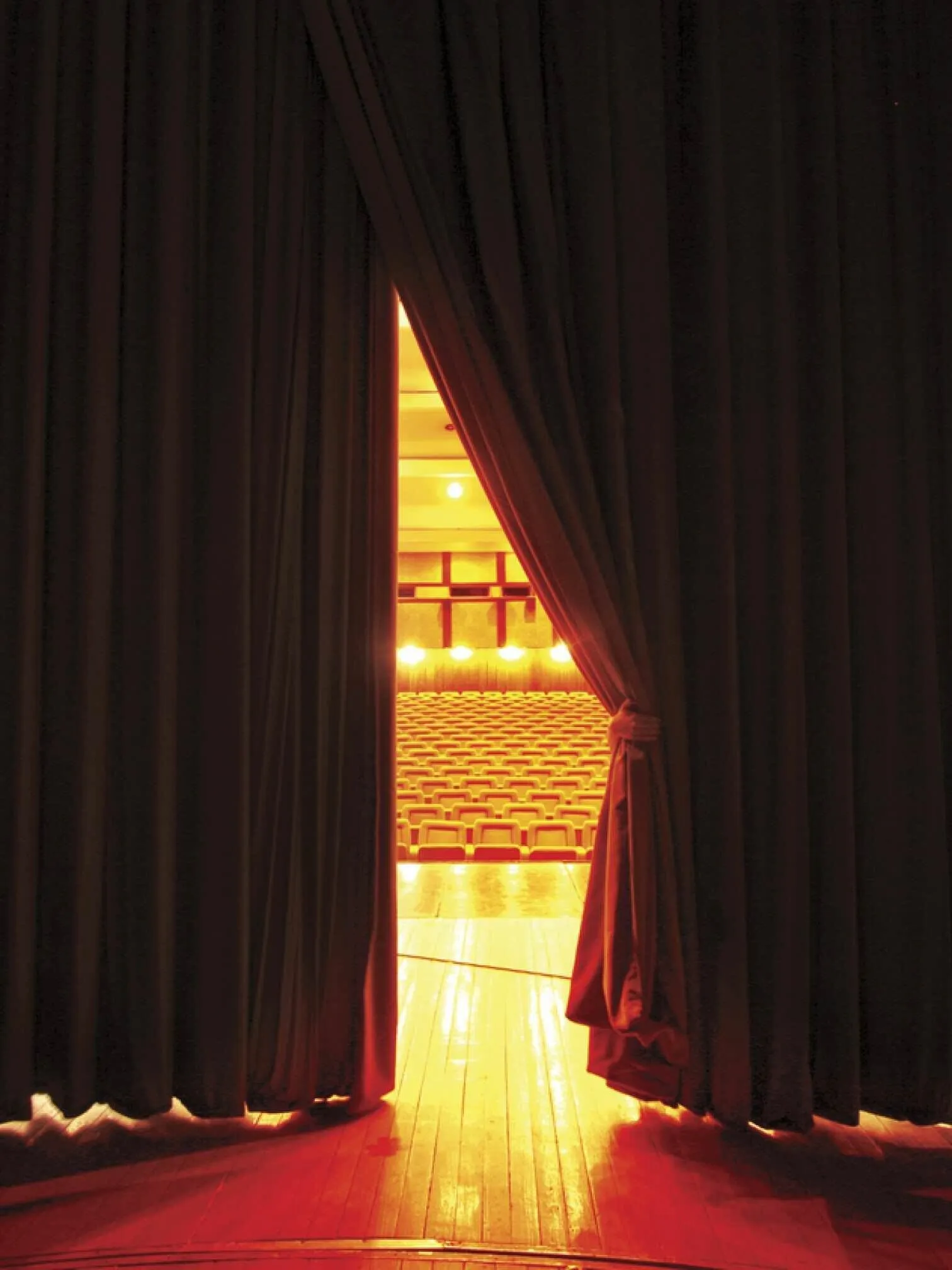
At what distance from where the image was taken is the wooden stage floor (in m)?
1.97

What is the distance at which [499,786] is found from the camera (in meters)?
8.19

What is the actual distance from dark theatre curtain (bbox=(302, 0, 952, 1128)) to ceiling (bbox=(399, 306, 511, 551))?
400 cm

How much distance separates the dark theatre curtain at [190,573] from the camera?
241 centimetres

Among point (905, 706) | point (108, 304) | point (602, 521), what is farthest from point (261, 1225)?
point (108, 304)

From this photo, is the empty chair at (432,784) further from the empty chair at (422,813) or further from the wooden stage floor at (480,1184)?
the wooden stage floor at (480,1184)

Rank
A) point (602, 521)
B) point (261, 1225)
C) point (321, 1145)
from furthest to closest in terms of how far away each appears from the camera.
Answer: point (602, 521), point (321, 1145), point (261, 1225)

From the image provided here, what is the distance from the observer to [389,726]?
2545mm

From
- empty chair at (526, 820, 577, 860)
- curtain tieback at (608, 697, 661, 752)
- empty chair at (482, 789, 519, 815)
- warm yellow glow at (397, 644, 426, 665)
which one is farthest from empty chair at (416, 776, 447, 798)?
warm yellow glow at (397, 644, 426, 665)

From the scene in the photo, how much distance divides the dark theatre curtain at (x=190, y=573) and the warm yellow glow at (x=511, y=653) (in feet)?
A: 52.9

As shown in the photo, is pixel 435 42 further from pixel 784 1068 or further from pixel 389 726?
pixel 784 1068

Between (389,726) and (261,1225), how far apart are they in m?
1.16

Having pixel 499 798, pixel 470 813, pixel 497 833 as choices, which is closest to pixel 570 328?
pixel 497 833

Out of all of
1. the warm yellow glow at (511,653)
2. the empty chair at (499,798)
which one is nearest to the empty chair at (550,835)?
the empty chair at (499,798)

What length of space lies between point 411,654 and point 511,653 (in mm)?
1976
